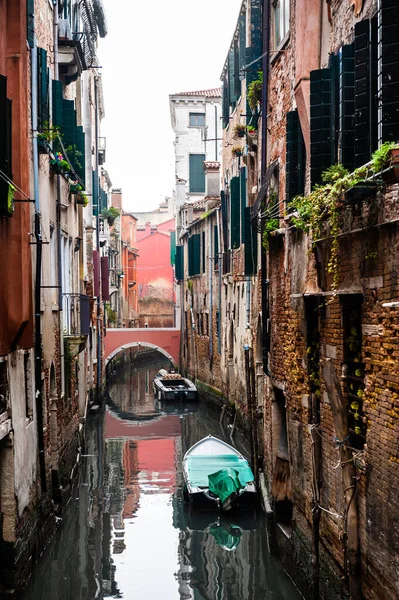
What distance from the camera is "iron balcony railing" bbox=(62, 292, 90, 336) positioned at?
48.5 ft

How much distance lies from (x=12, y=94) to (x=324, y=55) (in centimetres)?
344

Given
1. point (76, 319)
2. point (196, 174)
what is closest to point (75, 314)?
point (76, 319)

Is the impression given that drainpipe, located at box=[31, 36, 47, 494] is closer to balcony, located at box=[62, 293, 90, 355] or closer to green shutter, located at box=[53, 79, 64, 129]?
green shutter, located at box=[53, 79, 64, 129]

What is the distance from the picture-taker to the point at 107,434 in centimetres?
2139

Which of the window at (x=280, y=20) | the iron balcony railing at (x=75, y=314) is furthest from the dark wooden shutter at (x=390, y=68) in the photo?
the iron balcony railing at (x=75, y=314)

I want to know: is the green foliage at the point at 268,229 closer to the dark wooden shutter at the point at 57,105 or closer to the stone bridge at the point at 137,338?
the dark wooden shutter at the point at 57,105

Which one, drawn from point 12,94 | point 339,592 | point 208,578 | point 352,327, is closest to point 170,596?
point 208,578

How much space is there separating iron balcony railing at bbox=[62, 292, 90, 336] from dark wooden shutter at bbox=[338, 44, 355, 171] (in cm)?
851

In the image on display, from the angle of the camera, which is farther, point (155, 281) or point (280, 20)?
point (155, 281)

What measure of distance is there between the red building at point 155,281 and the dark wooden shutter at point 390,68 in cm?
4586

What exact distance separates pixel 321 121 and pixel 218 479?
6.86m

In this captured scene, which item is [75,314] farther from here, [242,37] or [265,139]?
[242,37]

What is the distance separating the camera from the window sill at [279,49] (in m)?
10.0

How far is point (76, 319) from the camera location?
52.3ft
